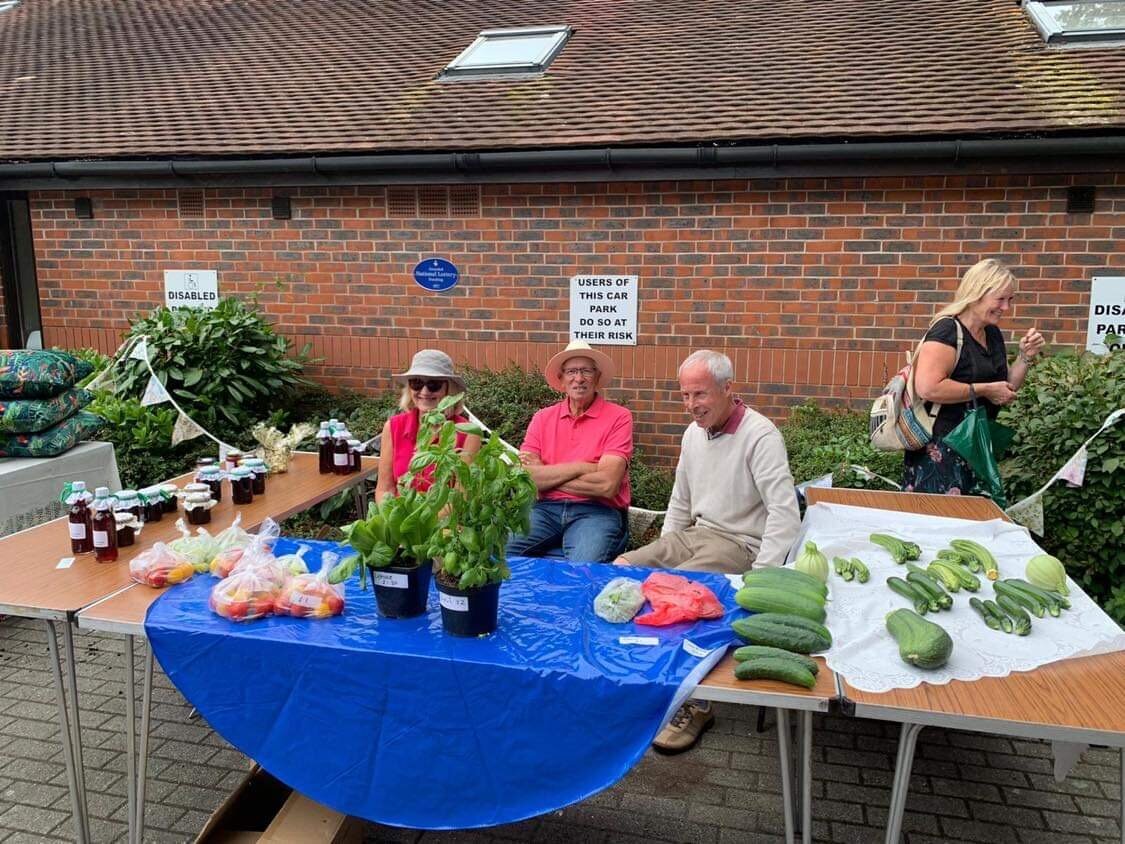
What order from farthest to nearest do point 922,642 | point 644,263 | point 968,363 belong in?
1. point 644,263
2. point 968,363
3. point 922,642

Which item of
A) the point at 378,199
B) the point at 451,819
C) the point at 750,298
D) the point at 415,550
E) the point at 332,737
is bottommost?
the point at 451,819

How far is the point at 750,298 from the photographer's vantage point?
7086mm

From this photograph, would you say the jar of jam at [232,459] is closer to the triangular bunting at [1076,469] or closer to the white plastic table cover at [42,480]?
the white plastic table cover at [42,480]

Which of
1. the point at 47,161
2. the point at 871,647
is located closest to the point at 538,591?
the point at 871,647

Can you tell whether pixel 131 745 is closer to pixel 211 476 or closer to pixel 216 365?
pixel 211 476

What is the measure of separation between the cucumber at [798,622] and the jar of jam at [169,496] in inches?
108

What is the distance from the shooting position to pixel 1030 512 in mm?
4410

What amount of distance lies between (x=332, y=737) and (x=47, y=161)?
811 centimetres

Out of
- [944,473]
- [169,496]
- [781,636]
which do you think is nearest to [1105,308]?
[944,473]

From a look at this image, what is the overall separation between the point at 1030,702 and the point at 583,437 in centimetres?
260

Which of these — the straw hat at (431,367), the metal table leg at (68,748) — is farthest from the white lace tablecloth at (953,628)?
the metal table leg at (68,748)

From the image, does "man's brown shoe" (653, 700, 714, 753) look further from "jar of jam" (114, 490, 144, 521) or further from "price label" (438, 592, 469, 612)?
"jar of jam" (114, 490, 144, 521)

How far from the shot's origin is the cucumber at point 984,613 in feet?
8.58

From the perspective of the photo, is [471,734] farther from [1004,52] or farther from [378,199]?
[1004,52]
